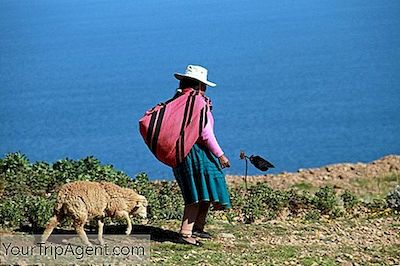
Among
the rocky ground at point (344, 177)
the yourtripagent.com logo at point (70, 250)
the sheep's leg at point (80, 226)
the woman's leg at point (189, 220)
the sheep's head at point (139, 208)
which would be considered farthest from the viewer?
the rocky ground at point (344, 177)

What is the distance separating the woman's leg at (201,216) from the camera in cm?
771

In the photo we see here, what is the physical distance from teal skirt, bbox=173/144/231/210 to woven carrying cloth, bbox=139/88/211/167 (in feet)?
0.35

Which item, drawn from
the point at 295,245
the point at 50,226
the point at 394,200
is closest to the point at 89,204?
the point at 50,226

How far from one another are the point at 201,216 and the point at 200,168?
0.56m

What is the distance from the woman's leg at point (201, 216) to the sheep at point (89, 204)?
1.99 ft

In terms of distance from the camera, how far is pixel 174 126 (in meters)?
7.36

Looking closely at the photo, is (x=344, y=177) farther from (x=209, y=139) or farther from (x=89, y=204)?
(x=89, y=204)

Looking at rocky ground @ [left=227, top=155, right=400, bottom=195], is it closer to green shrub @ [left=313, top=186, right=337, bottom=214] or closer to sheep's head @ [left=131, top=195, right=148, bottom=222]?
green shrub @ [left=313, top=186, right=337, bottom=214]

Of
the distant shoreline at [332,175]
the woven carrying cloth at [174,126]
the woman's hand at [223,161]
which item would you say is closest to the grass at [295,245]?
the woman's hand at [223,161]

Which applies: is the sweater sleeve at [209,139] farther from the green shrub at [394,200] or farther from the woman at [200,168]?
the green shrub at [394,200]

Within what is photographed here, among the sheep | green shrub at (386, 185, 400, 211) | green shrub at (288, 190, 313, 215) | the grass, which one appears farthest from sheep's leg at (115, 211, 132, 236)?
green shrub at (386, 185, 400, 211)

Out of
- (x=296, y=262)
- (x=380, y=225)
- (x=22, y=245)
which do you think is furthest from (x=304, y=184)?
(x=22, y=245)

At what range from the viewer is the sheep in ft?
22.7

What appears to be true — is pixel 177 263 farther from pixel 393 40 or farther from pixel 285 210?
pixel 393 40
